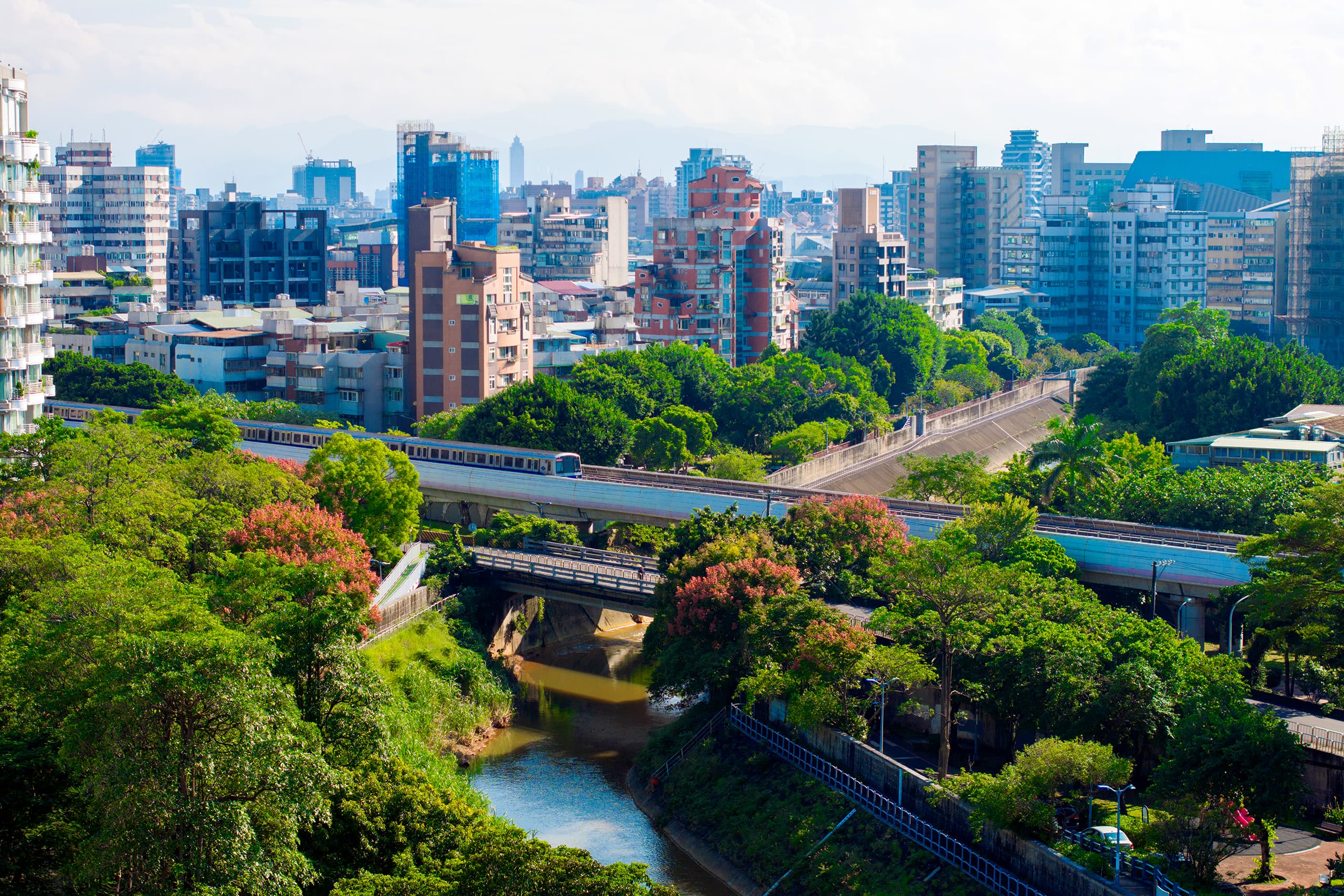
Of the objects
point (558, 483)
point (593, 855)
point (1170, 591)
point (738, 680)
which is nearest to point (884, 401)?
point (558, 483)

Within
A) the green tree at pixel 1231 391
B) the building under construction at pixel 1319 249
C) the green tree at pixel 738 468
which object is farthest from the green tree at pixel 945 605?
the building under construction at pixel 1319 249

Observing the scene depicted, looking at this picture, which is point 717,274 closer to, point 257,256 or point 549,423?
point 549,423

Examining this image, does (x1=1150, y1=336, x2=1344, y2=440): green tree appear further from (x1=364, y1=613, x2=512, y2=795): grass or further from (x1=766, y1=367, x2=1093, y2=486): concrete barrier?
(x1=364, y1=613, x2=512, y2=795): grass

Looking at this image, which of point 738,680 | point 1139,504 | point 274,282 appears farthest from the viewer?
point 274,282

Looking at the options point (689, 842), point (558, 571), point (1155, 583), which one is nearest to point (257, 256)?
point (558, 571)

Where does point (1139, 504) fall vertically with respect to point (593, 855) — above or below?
above

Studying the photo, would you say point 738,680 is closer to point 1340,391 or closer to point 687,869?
point 687,869

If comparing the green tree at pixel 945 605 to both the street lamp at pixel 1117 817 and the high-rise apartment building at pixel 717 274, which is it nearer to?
the street lamp at pixel 1117 817
